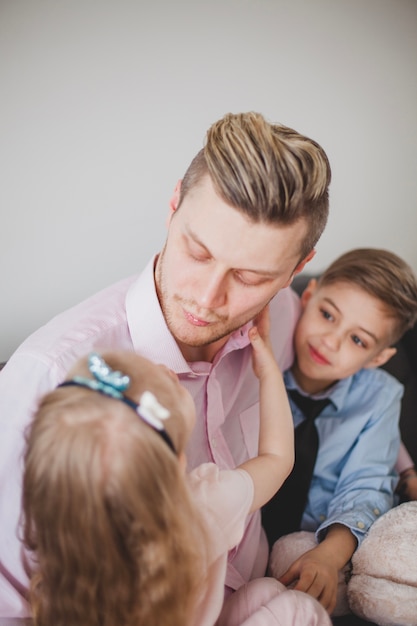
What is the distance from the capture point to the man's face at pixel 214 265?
39.0 inches

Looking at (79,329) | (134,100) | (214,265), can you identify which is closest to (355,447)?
(214,265)

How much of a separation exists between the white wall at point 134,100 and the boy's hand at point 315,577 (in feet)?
2.90

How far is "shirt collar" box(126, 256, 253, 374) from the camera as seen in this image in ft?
3.56

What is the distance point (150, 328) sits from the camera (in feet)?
3.58

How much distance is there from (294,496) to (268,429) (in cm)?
50

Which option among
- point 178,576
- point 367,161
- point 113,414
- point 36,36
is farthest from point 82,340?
point 367,161

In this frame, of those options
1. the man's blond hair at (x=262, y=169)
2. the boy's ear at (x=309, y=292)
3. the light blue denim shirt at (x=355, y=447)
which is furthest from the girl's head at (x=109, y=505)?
the boy's ear at (x=309, y=292)

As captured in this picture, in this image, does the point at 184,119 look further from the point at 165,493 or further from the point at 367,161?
the point at 165,493

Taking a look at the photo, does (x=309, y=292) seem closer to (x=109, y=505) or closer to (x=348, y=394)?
(x=348, y=394)

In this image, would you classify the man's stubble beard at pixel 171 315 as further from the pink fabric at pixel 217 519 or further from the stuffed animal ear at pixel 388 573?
the stuffed animal ear at pixel 388 573

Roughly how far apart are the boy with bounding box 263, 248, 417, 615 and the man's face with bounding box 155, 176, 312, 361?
0.42 meters

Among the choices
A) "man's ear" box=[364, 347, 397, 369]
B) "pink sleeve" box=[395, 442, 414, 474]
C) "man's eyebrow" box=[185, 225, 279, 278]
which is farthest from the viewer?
"pink sleeve" box=[395, 442, 414, 474]

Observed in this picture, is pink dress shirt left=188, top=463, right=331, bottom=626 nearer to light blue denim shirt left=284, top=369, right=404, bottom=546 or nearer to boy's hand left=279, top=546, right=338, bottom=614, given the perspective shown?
boy's hand left=279, top=546, right=338, bottom=614

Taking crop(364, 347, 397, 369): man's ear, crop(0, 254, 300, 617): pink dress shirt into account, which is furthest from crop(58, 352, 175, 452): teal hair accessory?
crop(364, 347, 397, 369): man's ear
